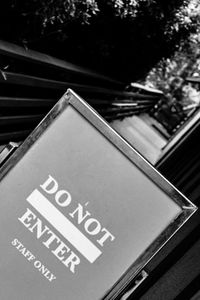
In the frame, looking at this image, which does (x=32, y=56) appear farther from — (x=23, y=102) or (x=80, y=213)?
(x=80, y=213)

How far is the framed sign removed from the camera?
1.64 meters

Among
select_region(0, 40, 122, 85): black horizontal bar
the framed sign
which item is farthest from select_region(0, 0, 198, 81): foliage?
the framed sign

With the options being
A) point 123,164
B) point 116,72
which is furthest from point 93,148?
point 116,72

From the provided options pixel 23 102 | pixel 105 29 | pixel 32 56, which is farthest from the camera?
pixel 105 29

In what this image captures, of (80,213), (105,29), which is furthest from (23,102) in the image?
(80,213)

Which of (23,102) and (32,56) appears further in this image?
(23,102)

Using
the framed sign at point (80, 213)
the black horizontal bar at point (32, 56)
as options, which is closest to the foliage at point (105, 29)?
the black horizontal bar at point (32, 56)

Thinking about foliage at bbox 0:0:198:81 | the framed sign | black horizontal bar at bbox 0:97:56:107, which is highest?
foliage at bbox 0:0:198:81

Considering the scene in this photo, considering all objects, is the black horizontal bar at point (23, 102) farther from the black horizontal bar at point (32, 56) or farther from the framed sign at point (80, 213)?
the framed sign at point (80, 213)

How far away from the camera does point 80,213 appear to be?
5.42 ft

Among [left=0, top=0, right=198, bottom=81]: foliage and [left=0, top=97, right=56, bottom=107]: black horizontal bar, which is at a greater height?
[left=0, top=0, right=198, bottom=81]: foliage

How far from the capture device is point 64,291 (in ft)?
5.53

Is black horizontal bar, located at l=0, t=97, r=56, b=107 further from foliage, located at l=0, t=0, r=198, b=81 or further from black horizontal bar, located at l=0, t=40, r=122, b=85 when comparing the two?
foliage, located at l=0, t=0, r=198, b=81

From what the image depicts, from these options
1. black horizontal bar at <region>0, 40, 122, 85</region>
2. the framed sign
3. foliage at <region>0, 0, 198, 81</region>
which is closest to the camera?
the framed sign
